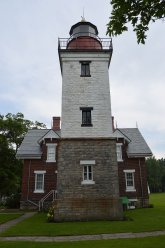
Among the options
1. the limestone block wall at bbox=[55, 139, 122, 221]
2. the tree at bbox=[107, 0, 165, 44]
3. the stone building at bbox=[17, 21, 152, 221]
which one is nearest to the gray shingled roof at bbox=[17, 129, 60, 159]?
the stone building at bbox=[17, 21, 152, 221]

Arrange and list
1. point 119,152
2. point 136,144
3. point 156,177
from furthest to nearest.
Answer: point 156,177 → point 136,144 → point 119,152

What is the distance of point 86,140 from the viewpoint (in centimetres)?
1655

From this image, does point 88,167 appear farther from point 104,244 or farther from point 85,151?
point 104,244

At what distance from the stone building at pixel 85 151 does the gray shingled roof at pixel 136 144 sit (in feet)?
7.31

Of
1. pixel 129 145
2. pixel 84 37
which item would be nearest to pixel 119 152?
pixel 129 145

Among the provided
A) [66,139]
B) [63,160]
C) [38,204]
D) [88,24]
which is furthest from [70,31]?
[38,204]

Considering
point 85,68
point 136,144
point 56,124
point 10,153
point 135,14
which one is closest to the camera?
point 135,14

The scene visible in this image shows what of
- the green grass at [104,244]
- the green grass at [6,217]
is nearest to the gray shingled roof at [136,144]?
the green grass at [6,217]

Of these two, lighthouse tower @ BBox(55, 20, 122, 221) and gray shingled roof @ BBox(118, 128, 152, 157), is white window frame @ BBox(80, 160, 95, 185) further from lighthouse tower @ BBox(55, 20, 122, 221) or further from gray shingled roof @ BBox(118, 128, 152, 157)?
gray shingled roof @ BBox(118, 128, 152, 157)

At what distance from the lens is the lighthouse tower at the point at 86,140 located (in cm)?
1527

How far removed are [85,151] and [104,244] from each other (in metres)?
8.16

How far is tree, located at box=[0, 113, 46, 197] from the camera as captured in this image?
30.3 meters

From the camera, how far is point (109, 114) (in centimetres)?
1733

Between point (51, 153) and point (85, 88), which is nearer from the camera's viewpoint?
point (85, 88)
